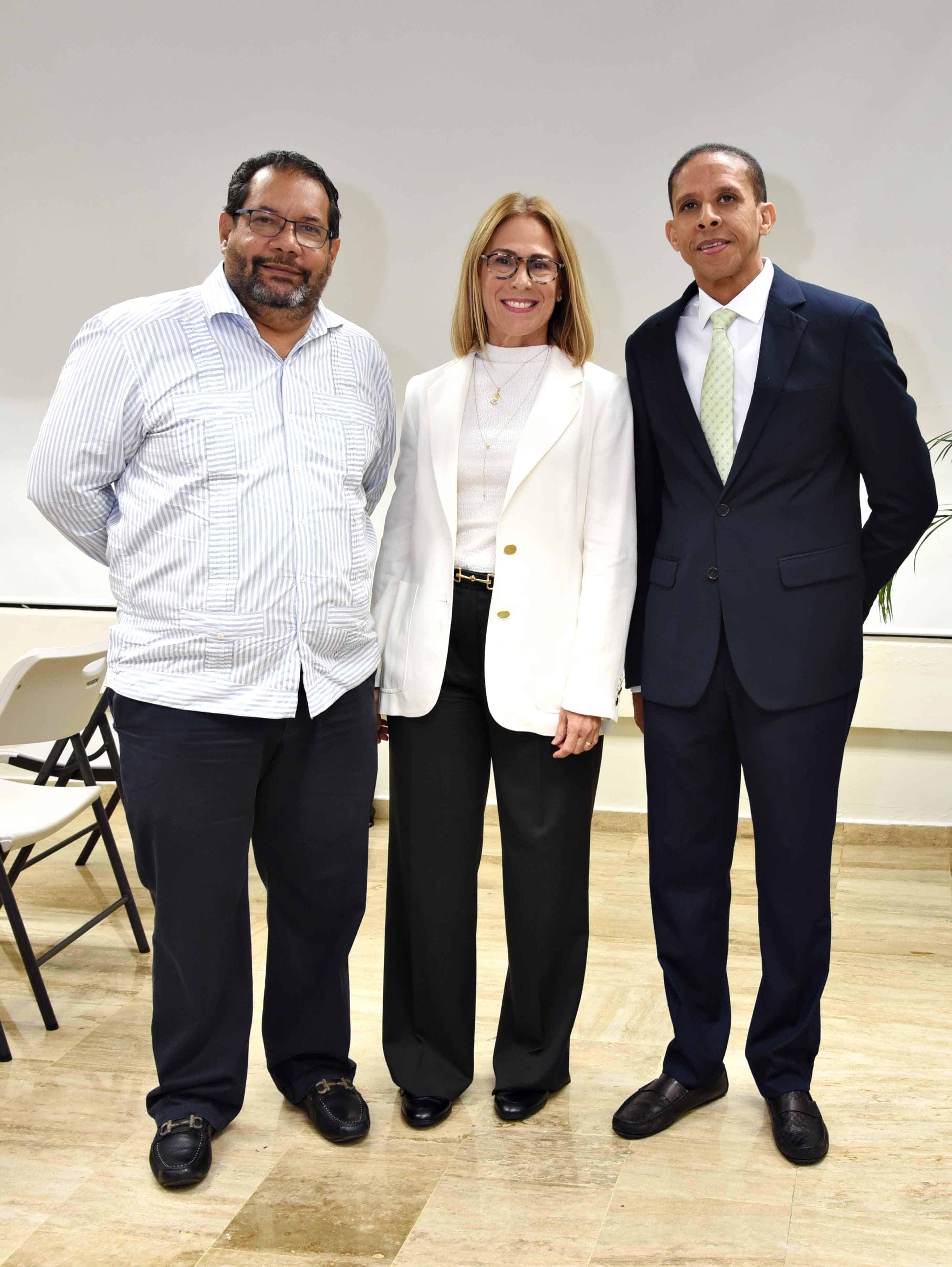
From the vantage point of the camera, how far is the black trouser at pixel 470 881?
2.22 metres

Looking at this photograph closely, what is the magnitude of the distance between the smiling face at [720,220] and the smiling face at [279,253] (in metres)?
0.62

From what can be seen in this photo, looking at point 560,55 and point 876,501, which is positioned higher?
point 560,55

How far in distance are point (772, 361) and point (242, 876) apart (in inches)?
51.1

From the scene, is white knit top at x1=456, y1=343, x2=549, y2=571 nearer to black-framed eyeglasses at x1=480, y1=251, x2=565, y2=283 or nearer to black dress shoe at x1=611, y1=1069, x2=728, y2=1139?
black-framed eyeglasses at x1=480, y1=251, x2=565, y2=283

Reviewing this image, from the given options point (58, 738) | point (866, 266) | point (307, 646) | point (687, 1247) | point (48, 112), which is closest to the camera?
point (687, 1247)

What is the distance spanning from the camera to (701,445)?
2.11m

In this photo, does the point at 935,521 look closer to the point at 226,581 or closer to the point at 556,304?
the point at 556,304

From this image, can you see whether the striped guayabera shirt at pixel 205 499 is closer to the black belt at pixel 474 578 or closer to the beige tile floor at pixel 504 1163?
the black belt at pixel 474 578

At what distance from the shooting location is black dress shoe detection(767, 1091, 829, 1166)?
216 cm

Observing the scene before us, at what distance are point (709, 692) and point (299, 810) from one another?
0.77 m

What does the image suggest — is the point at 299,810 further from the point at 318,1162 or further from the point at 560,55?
the point at 560,55

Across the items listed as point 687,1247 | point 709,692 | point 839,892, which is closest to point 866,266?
point 839,892

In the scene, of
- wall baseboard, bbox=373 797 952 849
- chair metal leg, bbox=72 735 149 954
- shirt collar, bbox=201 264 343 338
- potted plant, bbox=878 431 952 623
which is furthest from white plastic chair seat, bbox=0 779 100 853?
potted plant, bbox=878 431 952 623

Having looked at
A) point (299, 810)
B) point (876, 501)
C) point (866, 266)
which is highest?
point (866, 266)
